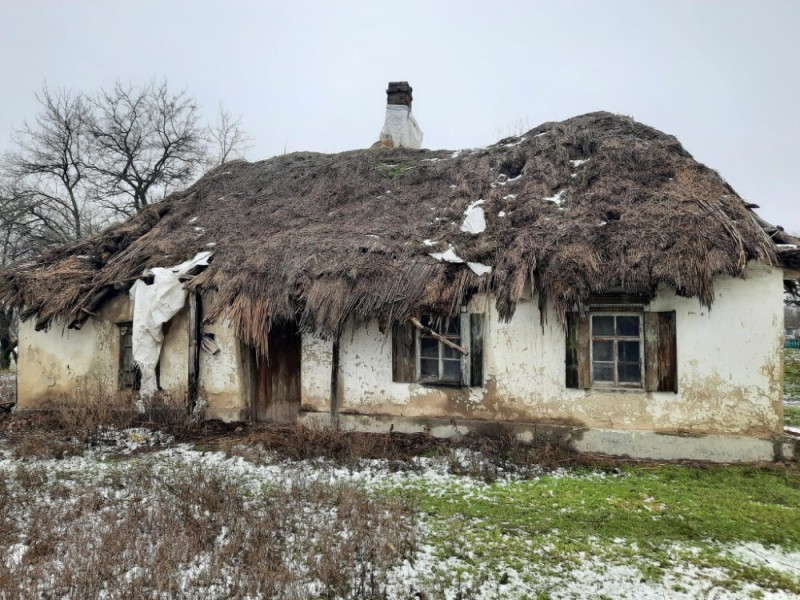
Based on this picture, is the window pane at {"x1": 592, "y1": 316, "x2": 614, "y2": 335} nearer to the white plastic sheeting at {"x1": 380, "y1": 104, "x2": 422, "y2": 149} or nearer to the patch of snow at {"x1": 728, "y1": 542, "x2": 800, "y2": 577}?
the patch of snow at {"x1": 728, "y1": 542, "x2": 800, "y2": 577}

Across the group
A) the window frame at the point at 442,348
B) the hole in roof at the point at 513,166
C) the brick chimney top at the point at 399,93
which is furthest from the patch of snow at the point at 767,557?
the brick chimney top at the point at 399,93

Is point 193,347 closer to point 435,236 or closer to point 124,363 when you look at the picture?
point 124,363

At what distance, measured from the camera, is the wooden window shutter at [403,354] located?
745 cm

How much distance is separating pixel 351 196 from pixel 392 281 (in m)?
3.23

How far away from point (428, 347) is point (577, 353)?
213 centimetres

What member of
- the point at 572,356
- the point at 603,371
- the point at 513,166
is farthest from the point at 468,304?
the point at 513,166

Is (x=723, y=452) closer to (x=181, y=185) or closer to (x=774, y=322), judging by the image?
(x=774, y=322)

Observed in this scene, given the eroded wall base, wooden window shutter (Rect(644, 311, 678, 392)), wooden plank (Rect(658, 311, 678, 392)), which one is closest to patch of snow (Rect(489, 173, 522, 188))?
wooden window shutter (Rect(644, 311, 678, 392))

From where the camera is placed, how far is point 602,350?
6801mm

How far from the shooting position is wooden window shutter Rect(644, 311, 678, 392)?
21.0 ft

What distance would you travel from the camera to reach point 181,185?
21.2m

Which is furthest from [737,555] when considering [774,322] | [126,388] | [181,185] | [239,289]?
[181,185]

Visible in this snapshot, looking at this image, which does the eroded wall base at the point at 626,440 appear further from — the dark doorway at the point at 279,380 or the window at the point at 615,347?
the dark doorway at the point at 279,380

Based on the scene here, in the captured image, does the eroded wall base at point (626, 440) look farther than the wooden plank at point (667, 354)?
No
